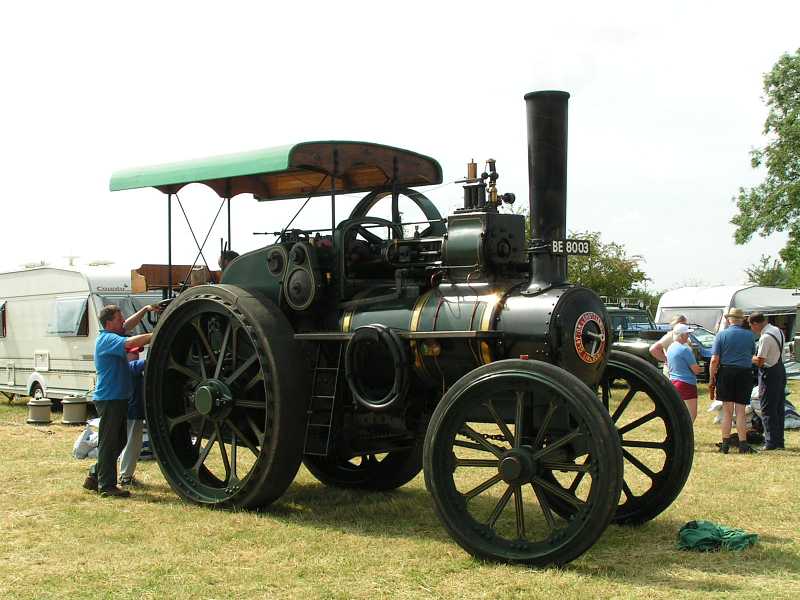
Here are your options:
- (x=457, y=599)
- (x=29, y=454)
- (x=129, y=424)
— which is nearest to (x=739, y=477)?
(x=457, y=599)

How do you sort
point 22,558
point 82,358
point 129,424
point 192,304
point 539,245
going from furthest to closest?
point 82,358 < point 129,424 < point 192,304 < point 539,245 < point 22,558

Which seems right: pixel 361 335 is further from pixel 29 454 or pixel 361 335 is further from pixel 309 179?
pixel 29 454

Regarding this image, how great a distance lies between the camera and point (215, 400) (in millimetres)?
7219

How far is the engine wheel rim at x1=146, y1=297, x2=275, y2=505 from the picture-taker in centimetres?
718

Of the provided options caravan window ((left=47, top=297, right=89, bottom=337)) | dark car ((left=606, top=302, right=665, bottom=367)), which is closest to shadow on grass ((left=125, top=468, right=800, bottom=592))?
caravan window ((left=47, top=297, right=89, bottom=337))

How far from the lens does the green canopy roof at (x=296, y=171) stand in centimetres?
712

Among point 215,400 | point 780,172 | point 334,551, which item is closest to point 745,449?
point 334,551

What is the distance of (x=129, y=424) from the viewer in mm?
8438

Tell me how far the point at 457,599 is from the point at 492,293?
2.18m

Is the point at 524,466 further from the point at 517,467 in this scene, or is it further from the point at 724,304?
the point at 724,304

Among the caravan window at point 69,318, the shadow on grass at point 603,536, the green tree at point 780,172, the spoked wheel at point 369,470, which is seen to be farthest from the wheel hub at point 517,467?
the green tree at point 780,172

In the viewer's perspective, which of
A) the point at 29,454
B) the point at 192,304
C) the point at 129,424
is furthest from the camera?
the point at 29,454

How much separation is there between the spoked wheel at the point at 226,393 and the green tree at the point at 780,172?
28.2 meters

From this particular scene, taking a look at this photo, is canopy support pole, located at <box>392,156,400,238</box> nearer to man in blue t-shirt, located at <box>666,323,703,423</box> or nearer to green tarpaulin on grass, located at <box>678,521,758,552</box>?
green tarpaulin on grass, located at <box>678,521,758,552</box>
